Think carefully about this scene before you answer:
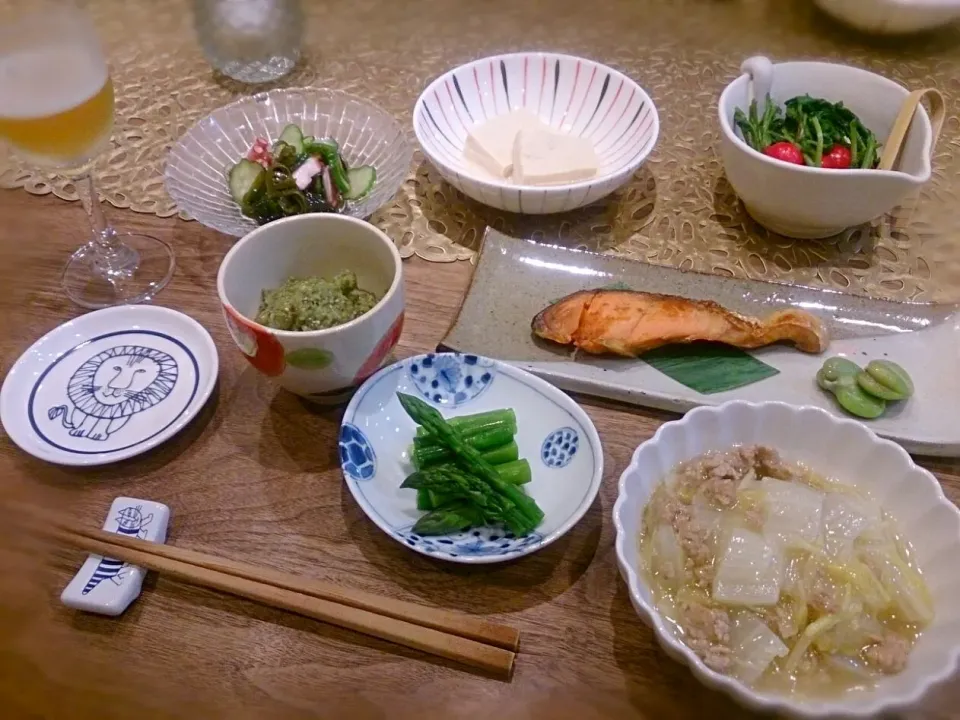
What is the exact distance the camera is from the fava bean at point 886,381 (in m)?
1.25

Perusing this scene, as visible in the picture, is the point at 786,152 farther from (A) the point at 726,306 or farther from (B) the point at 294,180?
(B) the point at 294,180

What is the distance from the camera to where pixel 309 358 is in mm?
1146

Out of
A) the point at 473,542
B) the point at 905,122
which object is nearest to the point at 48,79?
the point at 473,542

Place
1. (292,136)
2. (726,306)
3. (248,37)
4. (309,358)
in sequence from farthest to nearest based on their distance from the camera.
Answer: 1. (248,37)
2. (292,136)
3. (726,306)
4. (309,358)

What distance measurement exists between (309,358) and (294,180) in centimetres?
59

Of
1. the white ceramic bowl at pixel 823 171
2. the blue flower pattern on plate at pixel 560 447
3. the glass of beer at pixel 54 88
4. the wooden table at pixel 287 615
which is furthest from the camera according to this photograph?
the white ceramic bowl at pixel 823 171

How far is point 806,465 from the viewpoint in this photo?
1130mm

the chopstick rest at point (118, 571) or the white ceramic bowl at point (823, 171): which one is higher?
the white ceramic bowl at point (823, 171)

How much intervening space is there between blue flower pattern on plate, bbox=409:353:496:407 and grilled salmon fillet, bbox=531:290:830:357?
156 millimetres

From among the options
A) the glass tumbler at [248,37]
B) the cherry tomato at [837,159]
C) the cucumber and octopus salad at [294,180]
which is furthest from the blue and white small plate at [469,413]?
the glass tumbler at [248,37]

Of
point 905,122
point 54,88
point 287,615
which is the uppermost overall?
point 54,88

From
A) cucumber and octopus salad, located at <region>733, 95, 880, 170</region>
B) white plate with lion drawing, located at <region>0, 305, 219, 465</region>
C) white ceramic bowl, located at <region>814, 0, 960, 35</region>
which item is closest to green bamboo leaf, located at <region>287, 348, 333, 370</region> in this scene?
white plate with lion drawing, located at <region>0, 305, 219, 465</region>

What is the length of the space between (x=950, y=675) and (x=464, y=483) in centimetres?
62

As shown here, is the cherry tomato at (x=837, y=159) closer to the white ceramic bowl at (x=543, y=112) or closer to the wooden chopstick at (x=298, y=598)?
the white ceramic bowl at (x=543, y=112)
